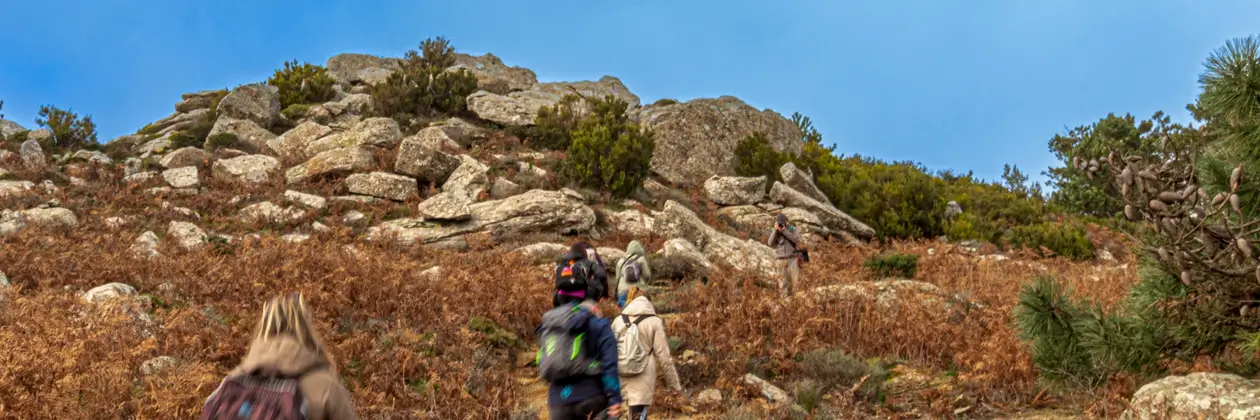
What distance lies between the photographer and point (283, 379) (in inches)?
122

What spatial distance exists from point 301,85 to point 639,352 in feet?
96.7

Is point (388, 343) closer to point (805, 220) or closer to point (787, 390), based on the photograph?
point (787, 390)

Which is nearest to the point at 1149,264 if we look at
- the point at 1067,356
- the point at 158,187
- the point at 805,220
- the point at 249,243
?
the point at 1067,356

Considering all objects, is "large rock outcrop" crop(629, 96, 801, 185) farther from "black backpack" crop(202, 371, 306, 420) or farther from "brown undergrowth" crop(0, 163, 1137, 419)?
"black backpack" crop(202, 371, 306, 420)

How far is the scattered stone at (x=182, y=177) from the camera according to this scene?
18672mm

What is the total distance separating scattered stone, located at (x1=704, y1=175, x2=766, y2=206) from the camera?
872 inches

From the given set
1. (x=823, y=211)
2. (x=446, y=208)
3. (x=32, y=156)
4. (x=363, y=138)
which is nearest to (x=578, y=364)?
(x=446, y=208)

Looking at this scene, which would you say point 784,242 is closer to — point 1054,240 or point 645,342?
point 645,342

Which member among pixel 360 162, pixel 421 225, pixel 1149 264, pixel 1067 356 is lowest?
pixel 1067 356

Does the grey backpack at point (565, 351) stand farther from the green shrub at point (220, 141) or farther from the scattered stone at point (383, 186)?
the green shrub at point (220, 141)

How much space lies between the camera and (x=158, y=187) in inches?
731

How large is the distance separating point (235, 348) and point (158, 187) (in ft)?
44.5

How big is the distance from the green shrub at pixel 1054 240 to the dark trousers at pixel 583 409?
58.7ft

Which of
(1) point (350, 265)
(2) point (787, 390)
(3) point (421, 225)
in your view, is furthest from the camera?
(3) point (421, 225)
